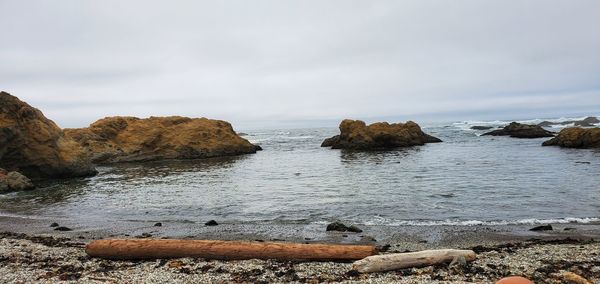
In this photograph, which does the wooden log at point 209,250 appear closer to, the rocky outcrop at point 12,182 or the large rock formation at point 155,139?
the rocky outcrop at point 12,182

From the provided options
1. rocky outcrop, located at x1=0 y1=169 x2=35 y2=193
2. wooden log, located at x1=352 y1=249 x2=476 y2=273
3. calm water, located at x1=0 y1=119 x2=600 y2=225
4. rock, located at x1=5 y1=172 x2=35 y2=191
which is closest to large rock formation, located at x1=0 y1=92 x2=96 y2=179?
calm water, located at x1=0 y1=119 x2=600 y2=225

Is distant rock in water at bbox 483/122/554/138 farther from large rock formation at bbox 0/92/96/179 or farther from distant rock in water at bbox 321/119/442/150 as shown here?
large rock formation at bbox 0/92/96/179

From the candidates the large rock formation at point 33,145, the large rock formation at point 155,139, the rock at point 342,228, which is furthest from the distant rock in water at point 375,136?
the rock at point 342,228

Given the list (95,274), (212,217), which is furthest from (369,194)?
(95,274)

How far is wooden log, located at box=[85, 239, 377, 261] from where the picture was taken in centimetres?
887

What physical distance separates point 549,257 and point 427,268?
10.0ft

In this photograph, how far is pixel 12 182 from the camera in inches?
888

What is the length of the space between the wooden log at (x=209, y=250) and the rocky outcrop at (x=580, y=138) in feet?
150

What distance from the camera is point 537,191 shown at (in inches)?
720

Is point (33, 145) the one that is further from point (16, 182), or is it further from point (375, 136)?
point (375, 136)

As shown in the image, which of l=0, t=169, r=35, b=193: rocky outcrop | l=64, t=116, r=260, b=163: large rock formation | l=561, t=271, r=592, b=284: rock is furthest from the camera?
l=64, t=116, r=260, b=163: large rock formation

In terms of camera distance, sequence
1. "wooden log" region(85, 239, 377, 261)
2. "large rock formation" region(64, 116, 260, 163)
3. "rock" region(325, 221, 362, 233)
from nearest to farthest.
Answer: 1. "wooden log" region(85, 239, 377, 261)
2. "rock" region(325, 221, 362, 233)
3. "large rock formation" region(64, 116, 260, 163)

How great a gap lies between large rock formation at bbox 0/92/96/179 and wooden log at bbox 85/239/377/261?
831 inches

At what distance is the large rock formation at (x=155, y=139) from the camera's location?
1734 inches
